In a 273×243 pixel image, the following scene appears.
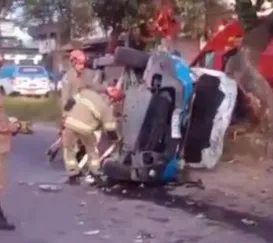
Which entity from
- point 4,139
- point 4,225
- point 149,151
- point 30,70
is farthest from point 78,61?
point 30,70

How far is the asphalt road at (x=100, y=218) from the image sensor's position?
7.93m

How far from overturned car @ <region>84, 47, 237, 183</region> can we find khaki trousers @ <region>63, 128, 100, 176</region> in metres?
0.19

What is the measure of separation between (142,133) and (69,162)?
1039mm

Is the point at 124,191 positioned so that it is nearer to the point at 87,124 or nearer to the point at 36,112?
the point at 87,124

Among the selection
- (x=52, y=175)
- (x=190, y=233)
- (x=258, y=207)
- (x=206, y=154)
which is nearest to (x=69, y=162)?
(x=52, y=175)

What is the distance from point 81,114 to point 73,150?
0.65 metres

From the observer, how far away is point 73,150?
11.7 meters

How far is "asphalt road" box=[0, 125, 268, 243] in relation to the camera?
7.93 meters

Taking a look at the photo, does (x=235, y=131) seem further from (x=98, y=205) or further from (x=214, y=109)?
(x=98, y=205)

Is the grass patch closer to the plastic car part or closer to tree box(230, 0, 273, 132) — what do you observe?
tree box(230, 0, 273, 132)

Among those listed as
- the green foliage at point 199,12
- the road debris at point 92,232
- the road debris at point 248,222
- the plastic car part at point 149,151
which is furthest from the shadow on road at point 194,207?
the green foliage at point 199,12

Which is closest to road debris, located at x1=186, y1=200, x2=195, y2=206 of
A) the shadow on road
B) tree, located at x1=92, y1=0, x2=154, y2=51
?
the shadow on road

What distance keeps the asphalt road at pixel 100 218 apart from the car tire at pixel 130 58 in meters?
1.73

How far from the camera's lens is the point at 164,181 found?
1123 centimetres
